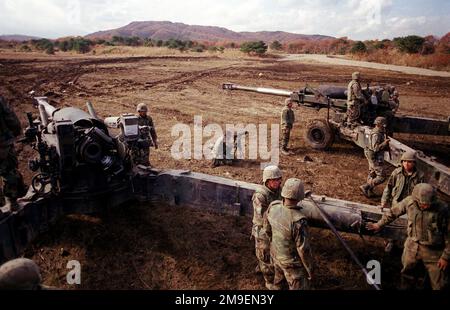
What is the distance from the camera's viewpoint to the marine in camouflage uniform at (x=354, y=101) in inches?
293

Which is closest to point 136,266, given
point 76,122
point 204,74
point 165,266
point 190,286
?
point 165,266

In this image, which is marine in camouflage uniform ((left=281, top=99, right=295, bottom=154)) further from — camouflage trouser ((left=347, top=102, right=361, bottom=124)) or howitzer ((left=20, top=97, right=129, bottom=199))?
howitzer ((left=20, top=97, right=129, bottom=199))

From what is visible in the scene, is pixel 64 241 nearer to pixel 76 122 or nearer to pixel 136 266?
pixel 136 266

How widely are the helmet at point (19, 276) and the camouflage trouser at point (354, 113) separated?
6810 mm

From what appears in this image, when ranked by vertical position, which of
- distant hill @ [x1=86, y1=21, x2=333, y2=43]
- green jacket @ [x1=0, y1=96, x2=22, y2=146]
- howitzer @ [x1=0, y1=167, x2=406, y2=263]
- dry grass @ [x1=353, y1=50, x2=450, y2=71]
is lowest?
howitzer @ [x1=0, y1=167, x2=406, y2=263]

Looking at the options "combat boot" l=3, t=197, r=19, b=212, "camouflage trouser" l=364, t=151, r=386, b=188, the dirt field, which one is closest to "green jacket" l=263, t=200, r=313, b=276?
the dirt field

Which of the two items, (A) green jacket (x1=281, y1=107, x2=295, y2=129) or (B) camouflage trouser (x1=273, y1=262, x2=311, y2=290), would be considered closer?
(B) camouflage trouser (x1=273, y1=262, x2=311, y2=290)

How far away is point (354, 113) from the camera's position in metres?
7.62

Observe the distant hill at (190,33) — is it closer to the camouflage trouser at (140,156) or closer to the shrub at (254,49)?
the shrub at (254,49)

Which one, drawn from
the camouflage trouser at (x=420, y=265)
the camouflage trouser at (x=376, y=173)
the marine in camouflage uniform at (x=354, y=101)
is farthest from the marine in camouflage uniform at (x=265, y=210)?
the marine in camouflage uniform at (x=354, y=101)

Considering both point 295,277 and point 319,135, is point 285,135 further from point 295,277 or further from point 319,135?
point 295,277

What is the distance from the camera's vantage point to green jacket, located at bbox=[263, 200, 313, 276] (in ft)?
9.64

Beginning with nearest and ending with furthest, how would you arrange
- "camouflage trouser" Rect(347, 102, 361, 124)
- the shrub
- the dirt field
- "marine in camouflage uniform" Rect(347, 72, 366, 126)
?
the dirt field
"marine in camouflage uniform" Rect(347, 72, 366, 126)
"camouflage trouser" Rect(347, 102, 361, 124)
the shrub

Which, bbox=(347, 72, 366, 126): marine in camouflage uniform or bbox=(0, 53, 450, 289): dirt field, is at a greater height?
bbox=(347, 72, 366, 126): marine in camouflage uniform
